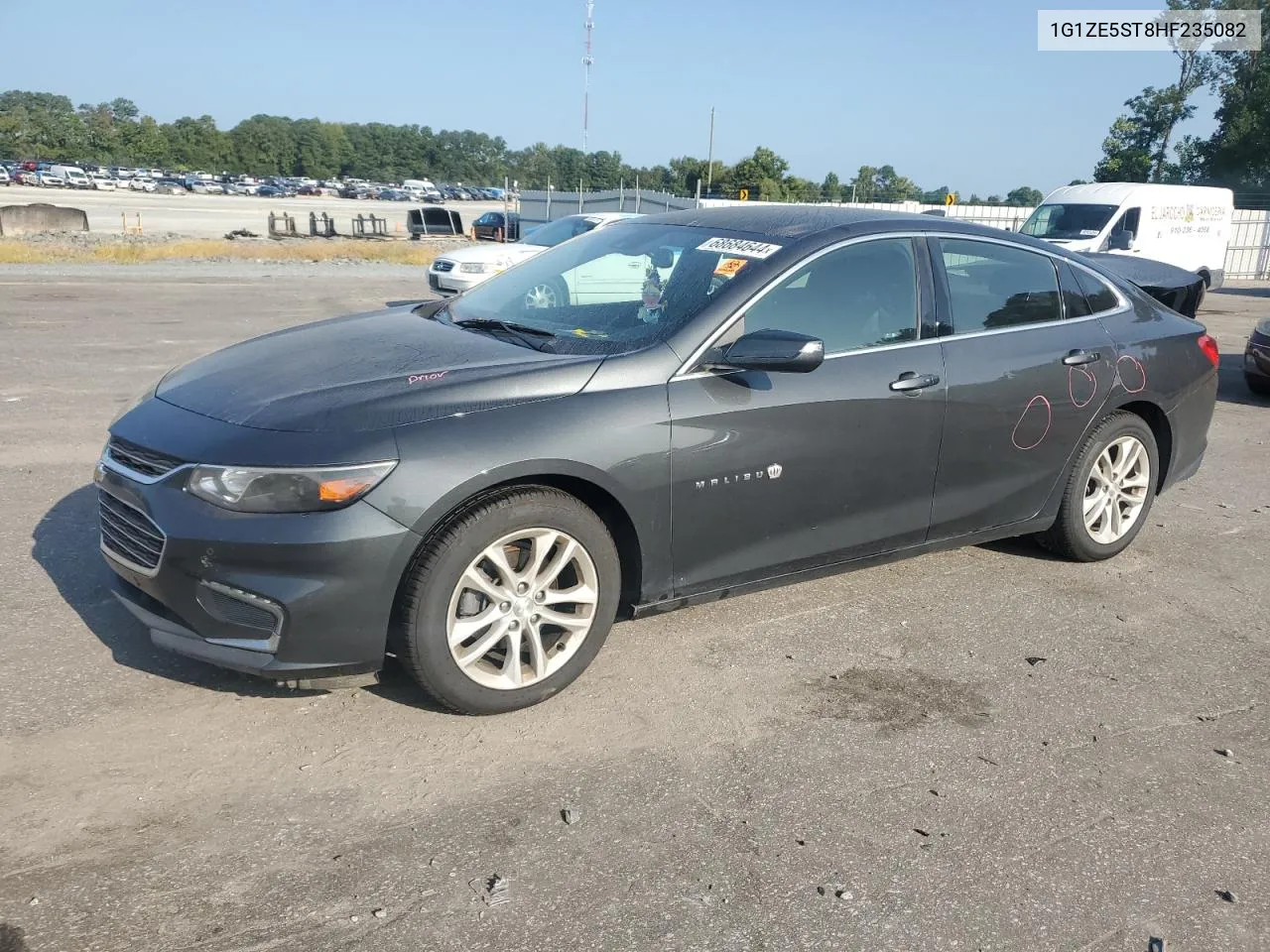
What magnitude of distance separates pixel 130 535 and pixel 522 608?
134 centimetres

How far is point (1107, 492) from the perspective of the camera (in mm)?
5273

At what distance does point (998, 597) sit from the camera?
4.88 m

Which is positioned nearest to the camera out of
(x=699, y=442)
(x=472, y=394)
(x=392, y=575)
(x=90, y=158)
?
(x=392, y=575)

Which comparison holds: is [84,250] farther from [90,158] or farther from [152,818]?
[90,158]

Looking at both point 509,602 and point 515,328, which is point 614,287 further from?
point 509,602

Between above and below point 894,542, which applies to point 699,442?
above

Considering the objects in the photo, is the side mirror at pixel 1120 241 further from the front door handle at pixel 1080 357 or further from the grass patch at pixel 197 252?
the grass patch at pixel 197 252

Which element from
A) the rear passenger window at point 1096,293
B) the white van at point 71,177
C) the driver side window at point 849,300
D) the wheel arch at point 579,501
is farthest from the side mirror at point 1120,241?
the white van at point 71,177

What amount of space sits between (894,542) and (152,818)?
3.02 m

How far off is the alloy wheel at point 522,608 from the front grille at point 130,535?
38.3 inches

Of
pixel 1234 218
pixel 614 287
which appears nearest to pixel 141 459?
pixel 614 287

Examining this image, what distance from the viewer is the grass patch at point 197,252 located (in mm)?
22719

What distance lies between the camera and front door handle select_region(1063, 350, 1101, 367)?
487 cm

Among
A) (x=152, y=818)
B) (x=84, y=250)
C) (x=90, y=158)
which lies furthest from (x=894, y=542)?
(x=90, y=158)
